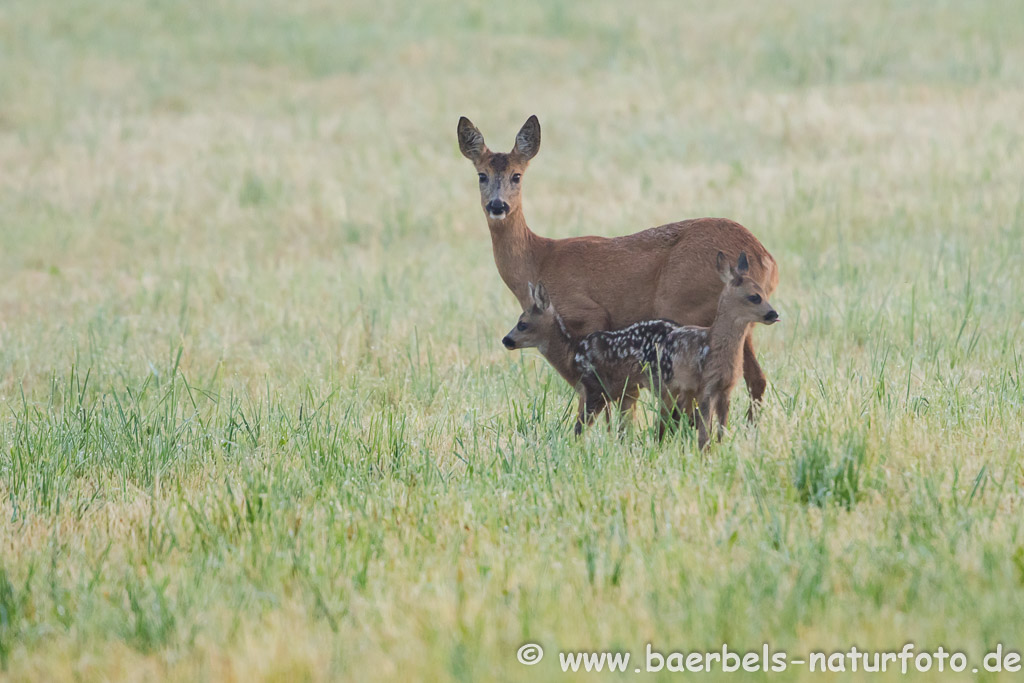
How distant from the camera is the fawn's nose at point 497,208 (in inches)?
264

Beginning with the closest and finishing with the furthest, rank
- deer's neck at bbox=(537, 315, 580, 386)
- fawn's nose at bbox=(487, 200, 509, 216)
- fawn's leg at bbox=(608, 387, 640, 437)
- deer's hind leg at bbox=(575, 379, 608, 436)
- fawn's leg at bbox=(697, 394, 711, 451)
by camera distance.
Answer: fawn's leg at bbox=(697, 394, 711, 451) < fawn's leg at bbox=(608, 387, 640, 437) < deer's hind leg at bbox=(575, 379, 608, 436) < deer's neck at bbox=(537, 315, 580, 386) < fawn's nose at bbox=(487, 200, 509, 216)

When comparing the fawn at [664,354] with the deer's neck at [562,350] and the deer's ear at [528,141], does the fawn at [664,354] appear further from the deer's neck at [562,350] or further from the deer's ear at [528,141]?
the deer's ear at [528,141]

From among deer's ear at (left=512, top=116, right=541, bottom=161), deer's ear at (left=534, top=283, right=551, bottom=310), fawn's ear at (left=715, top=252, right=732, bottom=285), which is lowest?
deer's ear at (left=534, top=283, right=551, bottom=310)

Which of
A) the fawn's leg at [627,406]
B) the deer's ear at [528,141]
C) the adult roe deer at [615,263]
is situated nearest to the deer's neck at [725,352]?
the fawn's leg at [627,406]

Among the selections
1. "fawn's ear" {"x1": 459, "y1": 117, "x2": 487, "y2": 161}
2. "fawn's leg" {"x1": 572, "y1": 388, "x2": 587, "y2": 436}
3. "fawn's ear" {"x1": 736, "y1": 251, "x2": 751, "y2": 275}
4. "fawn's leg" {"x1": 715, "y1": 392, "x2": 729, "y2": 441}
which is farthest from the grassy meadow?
"fawn's ear" {"x1": 459, "y1": 117, "x2": 487, "y2": 161}

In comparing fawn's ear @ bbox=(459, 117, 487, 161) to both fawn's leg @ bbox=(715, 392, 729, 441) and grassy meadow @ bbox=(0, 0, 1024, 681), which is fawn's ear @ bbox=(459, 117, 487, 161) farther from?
fawn's leg @ bbox=(715, 392, 729, 441)

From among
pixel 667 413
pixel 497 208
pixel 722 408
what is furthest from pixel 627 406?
pixel 497 208

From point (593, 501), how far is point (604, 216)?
9.37m

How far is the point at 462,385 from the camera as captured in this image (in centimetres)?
754

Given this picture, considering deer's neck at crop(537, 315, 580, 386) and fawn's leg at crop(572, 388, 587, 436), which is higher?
deer's neck at crop(537, 315, 580, 386)

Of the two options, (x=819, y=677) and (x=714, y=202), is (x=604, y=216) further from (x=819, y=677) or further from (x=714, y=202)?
(x=819, y=677)

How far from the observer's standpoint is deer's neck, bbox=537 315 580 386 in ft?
21.2

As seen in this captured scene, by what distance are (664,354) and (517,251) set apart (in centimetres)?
135

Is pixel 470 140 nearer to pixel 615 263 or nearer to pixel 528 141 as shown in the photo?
pixel 528 141
